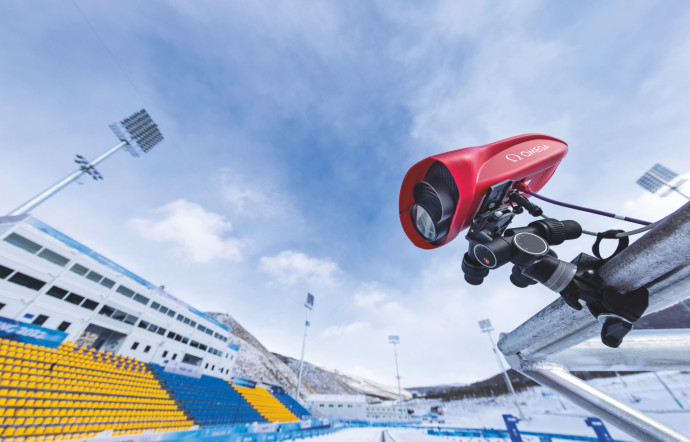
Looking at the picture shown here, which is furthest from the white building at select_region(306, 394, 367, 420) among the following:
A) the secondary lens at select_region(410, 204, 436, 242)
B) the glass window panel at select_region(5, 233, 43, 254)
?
the secondary lens at select_region(410, 204, 436, 242)

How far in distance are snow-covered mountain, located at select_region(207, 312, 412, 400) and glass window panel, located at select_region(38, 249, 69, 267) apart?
4652 centimetres

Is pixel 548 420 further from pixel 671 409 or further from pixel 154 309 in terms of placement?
pixel 154 309

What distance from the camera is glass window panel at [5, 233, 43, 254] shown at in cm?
1402

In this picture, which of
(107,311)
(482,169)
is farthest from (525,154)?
(107,311)

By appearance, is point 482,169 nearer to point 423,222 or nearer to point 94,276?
point 423,222

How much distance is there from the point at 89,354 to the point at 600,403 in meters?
22.0

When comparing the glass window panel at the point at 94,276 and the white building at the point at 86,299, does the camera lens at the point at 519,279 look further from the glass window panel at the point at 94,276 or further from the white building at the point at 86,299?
the glass window panel at the point at 94,276

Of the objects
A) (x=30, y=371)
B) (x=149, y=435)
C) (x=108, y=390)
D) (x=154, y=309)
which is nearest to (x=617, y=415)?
(x=149, y=435)

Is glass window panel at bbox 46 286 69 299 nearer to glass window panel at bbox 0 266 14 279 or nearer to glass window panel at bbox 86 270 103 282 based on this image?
glass window panel at bbox 86 270 103 282

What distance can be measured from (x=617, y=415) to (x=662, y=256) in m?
1.32

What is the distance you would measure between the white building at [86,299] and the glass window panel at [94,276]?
64 millimetres

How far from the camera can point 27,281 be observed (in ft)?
47.6

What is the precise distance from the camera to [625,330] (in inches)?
31.1

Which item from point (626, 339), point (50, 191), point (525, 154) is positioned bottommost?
point (626, 339)
